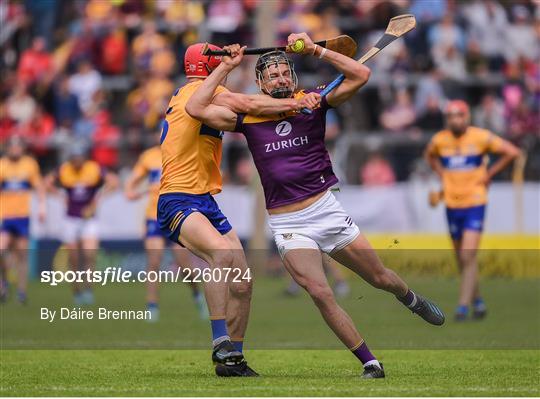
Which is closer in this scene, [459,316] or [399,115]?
[459,316]

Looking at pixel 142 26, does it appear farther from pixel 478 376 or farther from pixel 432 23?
pixel 478 376

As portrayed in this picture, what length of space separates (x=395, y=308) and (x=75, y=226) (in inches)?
229

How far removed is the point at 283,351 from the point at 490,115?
41.2 ft

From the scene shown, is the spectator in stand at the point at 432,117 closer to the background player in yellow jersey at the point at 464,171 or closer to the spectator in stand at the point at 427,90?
the spectator in stand at the point at 427,90

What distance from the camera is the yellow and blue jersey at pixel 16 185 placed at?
20016 mm

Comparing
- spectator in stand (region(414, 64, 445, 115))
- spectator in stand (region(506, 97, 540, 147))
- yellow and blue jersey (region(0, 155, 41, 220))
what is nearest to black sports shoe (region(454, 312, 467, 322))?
yellow and blue jersey (region(0, 155, 41, 220))

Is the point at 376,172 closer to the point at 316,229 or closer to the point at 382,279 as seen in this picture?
the point at 382,279

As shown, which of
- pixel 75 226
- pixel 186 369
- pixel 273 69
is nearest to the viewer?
pixel 273 69

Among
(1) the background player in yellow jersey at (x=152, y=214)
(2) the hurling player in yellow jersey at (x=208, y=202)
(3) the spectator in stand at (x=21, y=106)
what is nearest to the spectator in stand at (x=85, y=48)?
(3) the spectator in stand at (x=21, y=106)

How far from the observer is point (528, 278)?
21.7 m

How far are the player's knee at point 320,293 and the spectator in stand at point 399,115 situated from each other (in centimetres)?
1505

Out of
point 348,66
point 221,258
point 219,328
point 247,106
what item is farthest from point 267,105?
point 219,328

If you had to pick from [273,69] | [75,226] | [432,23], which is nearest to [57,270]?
[75,226]

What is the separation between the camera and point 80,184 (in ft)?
65.7
